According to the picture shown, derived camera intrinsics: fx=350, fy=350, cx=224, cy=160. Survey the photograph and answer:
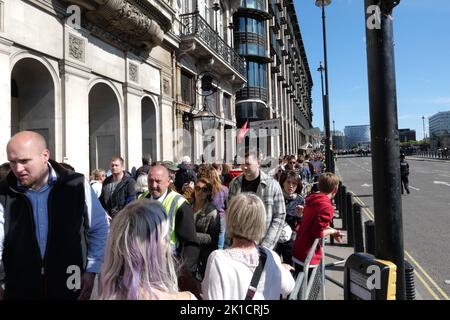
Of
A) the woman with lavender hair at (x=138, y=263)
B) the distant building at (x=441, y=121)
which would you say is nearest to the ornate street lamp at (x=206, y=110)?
the woman with lavender hair at (x=138, y=263)

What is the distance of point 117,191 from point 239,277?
3.76 m

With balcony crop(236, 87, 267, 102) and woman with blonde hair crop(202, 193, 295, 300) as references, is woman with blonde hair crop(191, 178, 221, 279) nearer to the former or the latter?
woman with blonde hair crop(202, 193, 295, 300)

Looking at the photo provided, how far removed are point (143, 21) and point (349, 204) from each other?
811 centimetres

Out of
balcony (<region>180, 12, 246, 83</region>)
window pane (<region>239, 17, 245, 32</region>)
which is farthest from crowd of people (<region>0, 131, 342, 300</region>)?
window pane (<region>239, 17, 245, 32</region>)

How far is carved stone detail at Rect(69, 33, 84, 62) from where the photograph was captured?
885cm

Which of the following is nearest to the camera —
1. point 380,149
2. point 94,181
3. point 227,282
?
point 227,282

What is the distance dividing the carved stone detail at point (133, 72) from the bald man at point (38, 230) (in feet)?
30.8

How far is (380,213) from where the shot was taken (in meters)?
2.45

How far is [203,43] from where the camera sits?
1530cm

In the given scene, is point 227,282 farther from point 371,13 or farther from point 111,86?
point 111,86

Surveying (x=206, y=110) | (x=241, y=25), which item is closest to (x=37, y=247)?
(x=206, y=110)

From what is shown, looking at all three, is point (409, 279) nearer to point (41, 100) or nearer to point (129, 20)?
point (41, 100)
